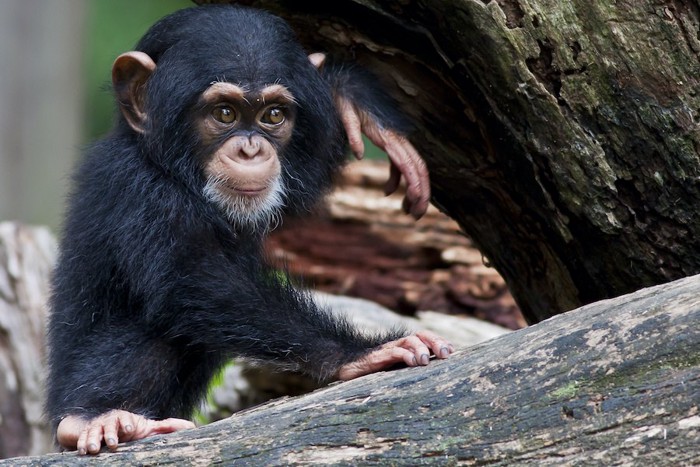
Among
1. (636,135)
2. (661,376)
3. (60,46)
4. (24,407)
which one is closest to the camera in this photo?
(661,376)

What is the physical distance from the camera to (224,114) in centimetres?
406

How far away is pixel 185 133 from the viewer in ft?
13.5

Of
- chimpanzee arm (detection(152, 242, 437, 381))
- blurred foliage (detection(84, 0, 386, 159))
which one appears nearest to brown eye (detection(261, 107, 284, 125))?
chimpanzee arm (detection(152, 242, 437, 381))

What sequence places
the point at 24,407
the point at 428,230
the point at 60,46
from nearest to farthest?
the point at 24,407
the point at 428,230
the point at 60,46

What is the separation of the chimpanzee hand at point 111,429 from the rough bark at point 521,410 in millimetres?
68

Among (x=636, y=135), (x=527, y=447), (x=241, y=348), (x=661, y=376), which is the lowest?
(x=241, y=348)

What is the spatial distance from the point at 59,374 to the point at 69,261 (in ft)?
1.74

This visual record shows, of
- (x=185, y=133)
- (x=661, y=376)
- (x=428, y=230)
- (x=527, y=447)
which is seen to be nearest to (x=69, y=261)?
(x=185, y=133)

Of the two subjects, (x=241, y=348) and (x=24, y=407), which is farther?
(x=24, y=407)

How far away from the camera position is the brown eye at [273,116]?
13.5 feet

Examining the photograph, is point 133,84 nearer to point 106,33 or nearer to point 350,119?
point 350,119

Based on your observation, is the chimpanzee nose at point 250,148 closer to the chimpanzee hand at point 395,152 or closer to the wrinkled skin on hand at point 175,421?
the chimpanzee hand at point 395,152

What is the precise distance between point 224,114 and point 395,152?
831 mm

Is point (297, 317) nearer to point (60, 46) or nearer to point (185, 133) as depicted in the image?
point (185, 133)
